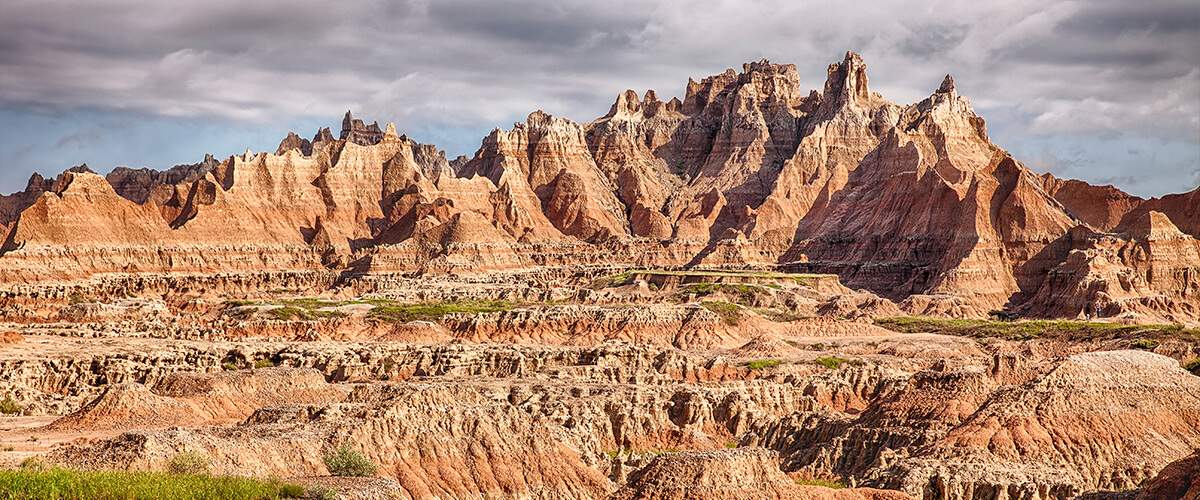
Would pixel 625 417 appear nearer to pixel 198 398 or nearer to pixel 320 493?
pixel 198 398

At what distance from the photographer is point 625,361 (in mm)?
102250

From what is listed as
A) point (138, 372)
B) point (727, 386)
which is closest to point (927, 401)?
point (727, 386)

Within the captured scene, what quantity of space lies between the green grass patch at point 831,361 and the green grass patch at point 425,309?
3810cm

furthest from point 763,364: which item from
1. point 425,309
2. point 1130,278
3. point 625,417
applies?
point 1130,278

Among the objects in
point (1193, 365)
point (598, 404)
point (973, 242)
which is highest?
point (973, 242)

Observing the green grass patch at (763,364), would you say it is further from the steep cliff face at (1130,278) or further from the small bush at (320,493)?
the small bush at (320,493)

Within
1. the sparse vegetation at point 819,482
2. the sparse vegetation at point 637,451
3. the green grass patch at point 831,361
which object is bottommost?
the sparse vegetation at point 637,451

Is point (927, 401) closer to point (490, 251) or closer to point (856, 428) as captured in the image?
point (856, 428)

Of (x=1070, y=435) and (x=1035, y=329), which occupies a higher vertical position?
(x=1070, y=435)

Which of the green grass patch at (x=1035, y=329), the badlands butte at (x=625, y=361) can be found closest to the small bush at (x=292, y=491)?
the badlands butte at (x=625, y=361)

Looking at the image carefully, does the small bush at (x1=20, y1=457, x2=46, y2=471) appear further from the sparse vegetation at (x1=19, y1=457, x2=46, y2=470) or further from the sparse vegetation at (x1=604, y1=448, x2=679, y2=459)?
the sparse vegetation at (x1=604, y1=448, x2=679, y2=459)

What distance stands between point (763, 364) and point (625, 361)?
29.8 feet

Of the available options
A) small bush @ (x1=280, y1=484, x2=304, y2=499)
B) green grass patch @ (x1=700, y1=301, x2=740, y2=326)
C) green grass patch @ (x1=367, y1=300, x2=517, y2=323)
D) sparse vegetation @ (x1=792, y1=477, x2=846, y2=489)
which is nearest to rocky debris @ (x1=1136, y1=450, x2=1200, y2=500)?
sparse vegetation @ (x1=792, y1=477, x2=846, y2=489)

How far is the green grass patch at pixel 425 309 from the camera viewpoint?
13388 cm
